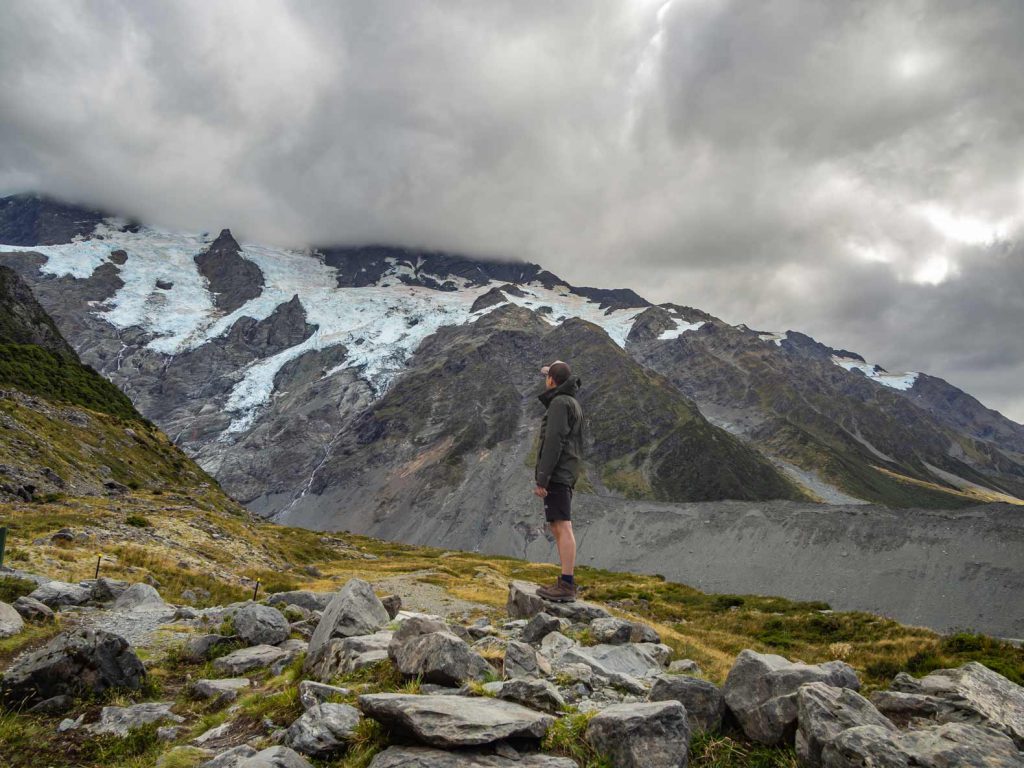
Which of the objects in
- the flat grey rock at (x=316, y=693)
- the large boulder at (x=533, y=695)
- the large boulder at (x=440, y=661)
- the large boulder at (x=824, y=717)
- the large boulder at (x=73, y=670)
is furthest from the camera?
the large boulder at (x=73, y=670)

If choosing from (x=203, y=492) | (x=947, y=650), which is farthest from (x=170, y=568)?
(x=203, y=492)

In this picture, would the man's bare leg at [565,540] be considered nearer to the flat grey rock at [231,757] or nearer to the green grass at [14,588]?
the flat grey rock at [231,757]

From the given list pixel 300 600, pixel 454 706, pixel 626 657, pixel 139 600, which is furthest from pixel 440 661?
pixel 139 600

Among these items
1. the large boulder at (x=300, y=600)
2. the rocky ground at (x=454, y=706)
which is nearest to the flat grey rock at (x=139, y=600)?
the large boulder at (x=300, y=600)

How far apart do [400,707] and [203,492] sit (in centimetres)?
7620

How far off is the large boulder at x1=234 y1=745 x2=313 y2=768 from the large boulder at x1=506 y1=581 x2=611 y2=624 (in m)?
8.32

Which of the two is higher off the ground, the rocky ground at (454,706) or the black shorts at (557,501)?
the black shorts at (557,501)

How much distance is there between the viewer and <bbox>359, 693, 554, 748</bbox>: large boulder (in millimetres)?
5281

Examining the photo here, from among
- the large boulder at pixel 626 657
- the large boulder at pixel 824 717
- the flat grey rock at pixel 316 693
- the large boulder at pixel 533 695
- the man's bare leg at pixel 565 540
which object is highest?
the man's bare leg at pixel 565 540

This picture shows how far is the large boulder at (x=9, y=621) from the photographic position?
1048 centimetres

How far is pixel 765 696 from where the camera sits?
248 inches

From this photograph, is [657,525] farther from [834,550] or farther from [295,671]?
[295,671]

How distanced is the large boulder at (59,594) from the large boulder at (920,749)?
52.1 ft

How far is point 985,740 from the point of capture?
4906 millimetres
